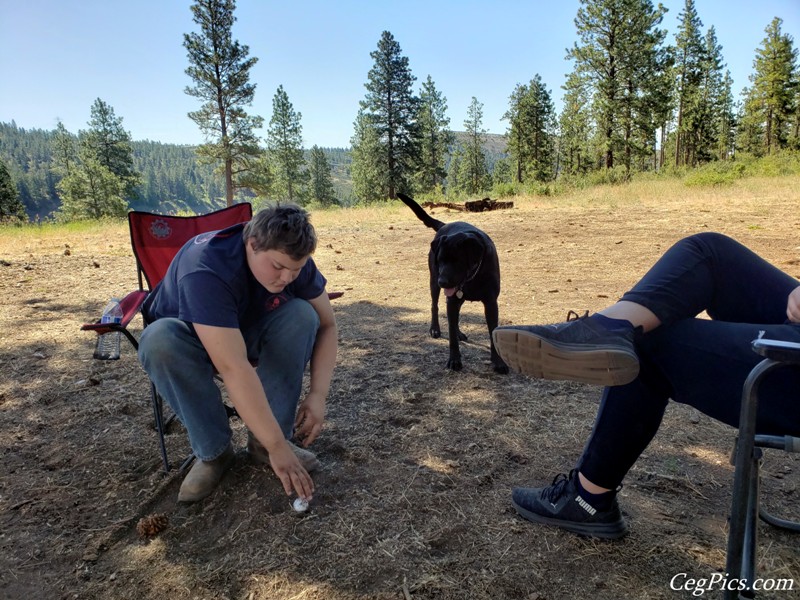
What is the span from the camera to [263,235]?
1.61 meters

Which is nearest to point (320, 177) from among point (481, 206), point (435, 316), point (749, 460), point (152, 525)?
point (481, 206)

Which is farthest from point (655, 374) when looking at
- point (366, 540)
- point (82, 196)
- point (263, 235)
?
point (82, 196)

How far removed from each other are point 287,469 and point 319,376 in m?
0.46

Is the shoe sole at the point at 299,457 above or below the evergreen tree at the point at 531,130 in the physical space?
below

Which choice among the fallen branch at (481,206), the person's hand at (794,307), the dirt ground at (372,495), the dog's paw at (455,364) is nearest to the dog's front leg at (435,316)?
the dirt ground at (372,495)

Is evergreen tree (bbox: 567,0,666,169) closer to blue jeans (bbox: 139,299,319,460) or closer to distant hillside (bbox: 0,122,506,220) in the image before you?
blue jeans (bbox: 139,299,319,460)

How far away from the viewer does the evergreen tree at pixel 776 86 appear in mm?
35438

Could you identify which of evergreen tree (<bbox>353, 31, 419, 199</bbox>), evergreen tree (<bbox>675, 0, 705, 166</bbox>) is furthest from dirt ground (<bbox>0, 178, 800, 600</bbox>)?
evergreen tree (<bbox>675, 0, 705, 166</bbox>)

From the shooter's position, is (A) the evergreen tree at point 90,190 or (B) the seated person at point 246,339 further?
(A) the evergreen tree at point 90,190

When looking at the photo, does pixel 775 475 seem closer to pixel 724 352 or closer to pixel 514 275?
pixel 724 352

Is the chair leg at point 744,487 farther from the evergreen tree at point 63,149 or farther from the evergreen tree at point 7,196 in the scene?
the evergreen tree at point 7,196

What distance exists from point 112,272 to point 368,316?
14.6ft

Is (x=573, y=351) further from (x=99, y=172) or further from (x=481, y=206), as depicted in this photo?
(x=99, y=172)

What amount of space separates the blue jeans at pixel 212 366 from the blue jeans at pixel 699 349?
113cm
